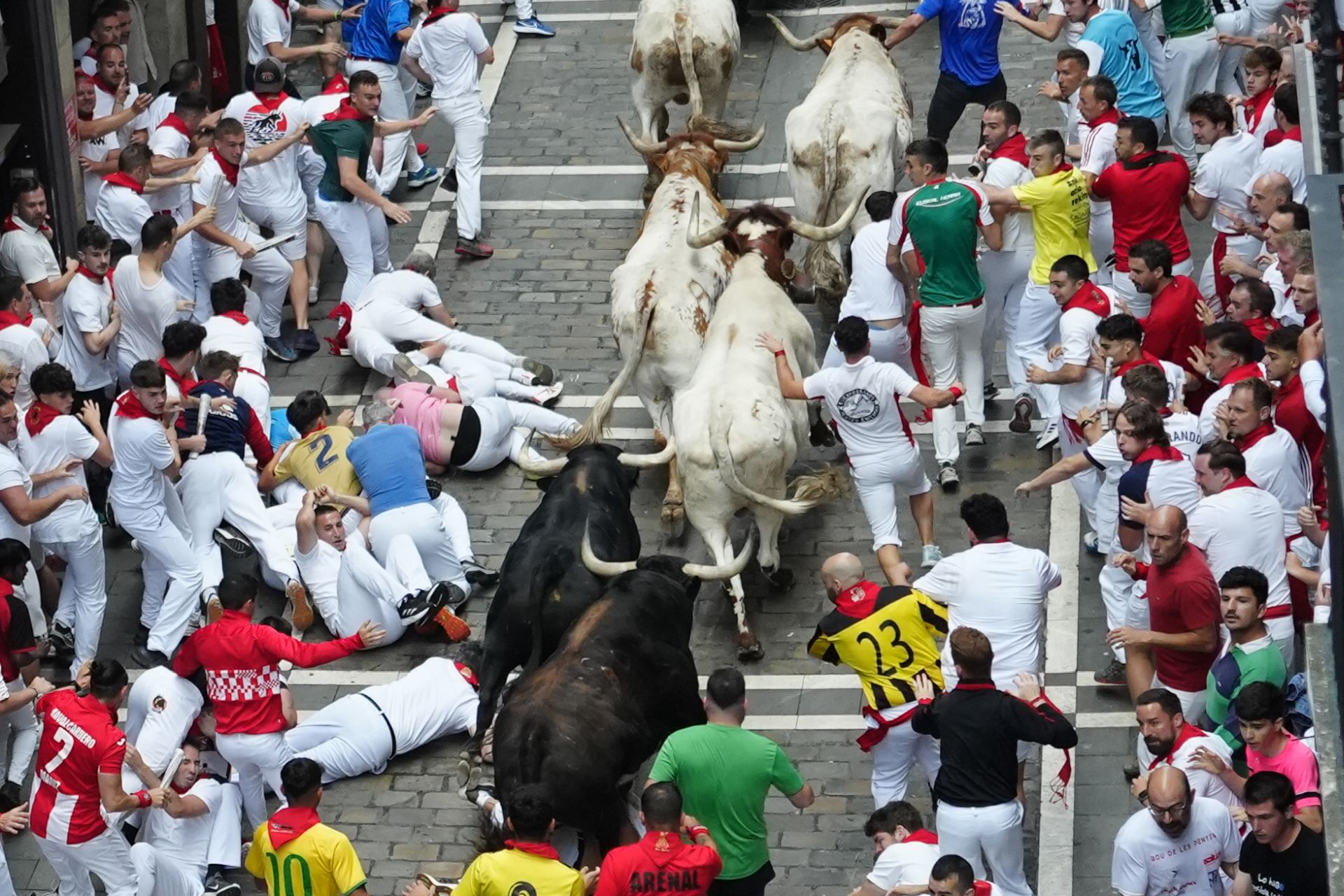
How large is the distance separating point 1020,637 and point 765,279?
4280 millimetres

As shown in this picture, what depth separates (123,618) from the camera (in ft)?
46.5

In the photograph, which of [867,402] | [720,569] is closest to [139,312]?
[720,569]

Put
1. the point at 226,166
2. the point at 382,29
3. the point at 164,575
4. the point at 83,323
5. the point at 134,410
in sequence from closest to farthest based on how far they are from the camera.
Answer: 1. the point at 134,410
2. the point at 164,575
3. the point at 83,323
4. the point at 226,166
5. the point at 382,29

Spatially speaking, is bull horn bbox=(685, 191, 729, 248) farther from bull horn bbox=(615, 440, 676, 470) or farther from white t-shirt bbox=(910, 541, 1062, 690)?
white t-shirt bbox=(910, 541, 1062, 690)

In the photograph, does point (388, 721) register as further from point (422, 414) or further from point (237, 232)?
point (237, 232)

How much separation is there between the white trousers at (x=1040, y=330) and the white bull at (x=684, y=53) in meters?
4.19

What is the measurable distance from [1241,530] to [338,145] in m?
8.29

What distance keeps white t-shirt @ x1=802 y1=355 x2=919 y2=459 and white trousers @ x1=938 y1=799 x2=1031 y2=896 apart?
3168mm

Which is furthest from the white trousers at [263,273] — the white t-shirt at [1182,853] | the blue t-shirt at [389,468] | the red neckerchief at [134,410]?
the white t-shirt at [1182,853]

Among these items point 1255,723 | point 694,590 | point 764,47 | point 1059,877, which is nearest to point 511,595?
point 694,590

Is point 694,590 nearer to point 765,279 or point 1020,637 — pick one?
point 1020,637

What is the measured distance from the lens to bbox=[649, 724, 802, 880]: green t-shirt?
10.0 metres

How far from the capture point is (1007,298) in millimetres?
14656

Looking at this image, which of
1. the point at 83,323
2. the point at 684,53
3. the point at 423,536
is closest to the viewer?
the point at 423,536
